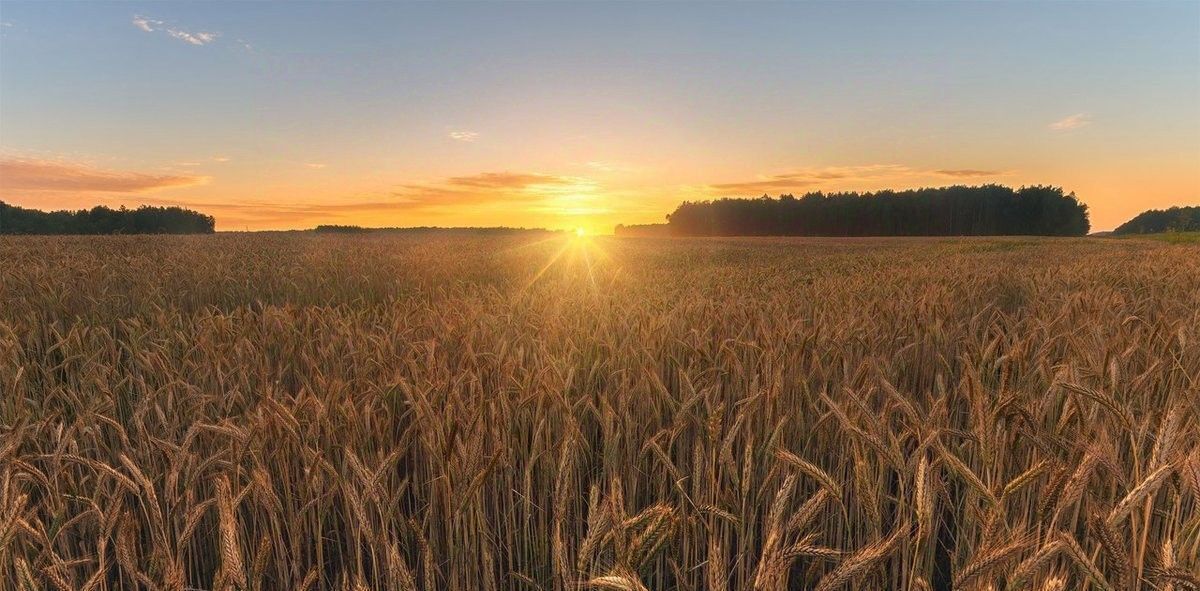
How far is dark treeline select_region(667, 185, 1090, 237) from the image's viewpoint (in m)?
76.5

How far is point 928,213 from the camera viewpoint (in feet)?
260

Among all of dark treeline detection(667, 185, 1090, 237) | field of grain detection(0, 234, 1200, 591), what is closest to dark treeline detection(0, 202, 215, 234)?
field of grain detection(0, 234, 1200, 591)

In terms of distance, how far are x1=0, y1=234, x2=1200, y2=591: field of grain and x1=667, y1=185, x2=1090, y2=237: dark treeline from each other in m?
86.4

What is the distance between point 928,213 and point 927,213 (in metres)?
0.14

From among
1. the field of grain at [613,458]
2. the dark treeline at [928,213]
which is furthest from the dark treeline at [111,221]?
the dark treeline at [928,213]

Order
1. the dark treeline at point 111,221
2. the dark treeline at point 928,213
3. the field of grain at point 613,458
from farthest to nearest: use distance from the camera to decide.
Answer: the dark treeline at point 928,213 → the dark treeline at point 111,221 → the field of grain at point 613,458

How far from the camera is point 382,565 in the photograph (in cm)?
157

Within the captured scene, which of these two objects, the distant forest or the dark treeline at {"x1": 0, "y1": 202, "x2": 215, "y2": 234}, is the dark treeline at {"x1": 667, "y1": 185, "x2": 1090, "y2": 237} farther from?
the dark treeline at {"x1": 0, "y1": 202, "x2": 215, "y2": 234}

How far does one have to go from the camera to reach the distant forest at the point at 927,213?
7650cm

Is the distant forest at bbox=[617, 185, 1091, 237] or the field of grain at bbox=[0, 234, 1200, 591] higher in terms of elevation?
the distant forest at bbox=[617, 185, 1091, 237]

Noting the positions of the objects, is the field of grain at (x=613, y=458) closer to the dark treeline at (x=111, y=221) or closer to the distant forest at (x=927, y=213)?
the dark treeline at (x=111, y=221)

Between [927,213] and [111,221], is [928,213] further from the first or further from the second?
[111,221]

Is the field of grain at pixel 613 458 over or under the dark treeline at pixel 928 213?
under

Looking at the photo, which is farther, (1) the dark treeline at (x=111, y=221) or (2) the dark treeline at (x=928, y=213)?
(2) the dark treeline at (x=928, y=213)
